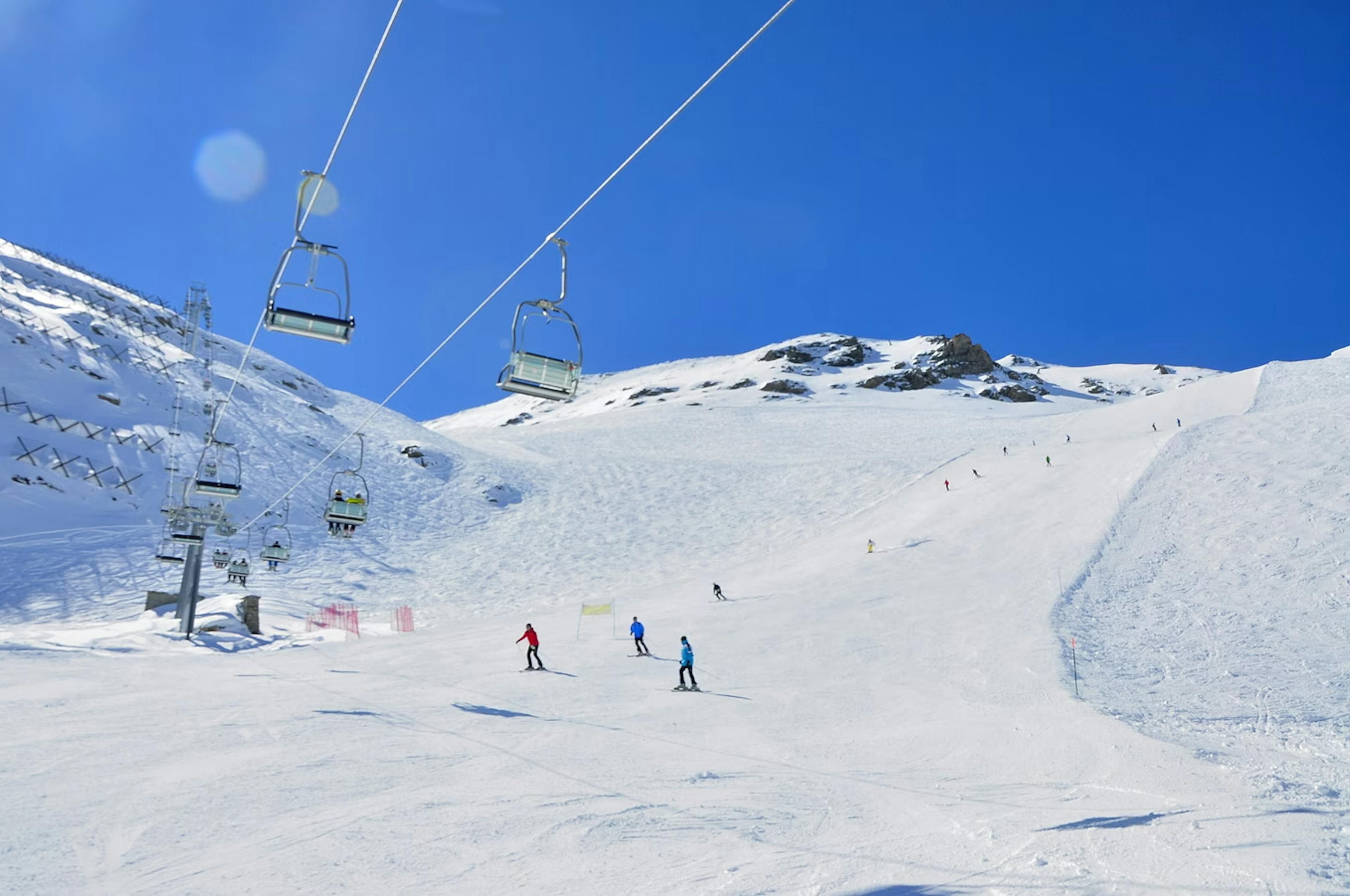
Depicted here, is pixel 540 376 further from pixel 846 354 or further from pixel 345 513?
pixel 846 354

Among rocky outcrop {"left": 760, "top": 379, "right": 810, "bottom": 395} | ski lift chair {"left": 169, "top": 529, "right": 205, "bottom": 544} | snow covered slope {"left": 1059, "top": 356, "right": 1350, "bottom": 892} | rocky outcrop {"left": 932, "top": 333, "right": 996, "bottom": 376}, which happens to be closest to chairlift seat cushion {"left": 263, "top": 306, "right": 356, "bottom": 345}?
snow covered slope {"left": 1059, "top": 356, "right": 1350, "bottom": 892}

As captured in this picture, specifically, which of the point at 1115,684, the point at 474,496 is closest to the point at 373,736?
the point at 1115,684

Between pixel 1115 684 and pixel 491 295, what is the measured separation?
14.3m

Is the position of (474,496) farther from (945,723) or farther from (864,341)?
(864,341)

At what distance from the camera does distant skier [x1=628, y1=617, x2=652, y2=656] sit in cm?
2014

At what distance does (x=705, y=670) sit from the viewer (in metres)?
18.7

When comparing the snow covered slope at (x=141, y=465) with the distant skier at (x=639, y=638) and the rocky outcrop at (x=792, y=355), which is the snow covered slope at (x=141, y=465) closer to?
the distant skier at (x=639, y=638)

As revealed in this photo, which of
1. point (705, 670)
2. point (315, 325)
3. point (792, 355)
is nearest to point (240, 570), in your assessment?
point (705, 670)

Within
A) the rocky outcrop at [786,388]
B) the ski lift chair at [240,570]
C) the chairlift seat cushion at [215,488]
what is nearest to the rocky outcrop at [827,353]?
the rocky outcrop at [786,388]

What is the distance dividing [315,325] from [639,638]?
13565mm

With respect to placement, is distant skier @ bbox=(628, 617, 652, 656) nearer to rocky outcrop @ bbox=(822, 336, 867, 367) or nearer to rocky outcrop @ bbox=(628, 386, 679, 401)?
rocky outcrop @ bbox=(628, 386, 679, 401)

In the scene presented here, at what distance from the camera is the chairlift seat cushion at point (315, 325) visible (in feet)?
27.0

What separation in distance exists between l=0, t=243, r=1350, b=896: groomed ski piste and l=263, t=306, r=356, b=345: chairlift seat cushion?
4455 millimetres

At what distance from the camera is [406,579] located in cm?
3859
